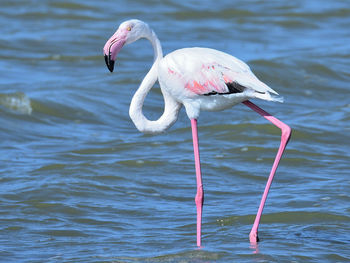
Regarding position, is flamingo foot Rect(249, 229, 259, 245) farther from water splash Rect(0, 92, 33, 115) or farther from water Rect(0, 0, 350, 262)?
water splash Rect(0, 92, 33, 115)

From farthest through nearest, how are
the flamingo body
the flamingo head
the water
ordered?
1. the water
2. the flamingo head
3. the flamingo body

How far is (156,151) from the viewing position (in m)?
11.1

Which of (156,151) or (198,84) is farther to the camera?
(156,151)

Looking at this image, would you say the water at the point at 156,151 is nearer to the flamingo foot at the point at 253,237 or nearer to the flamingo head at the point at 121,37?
the flamingo foot at the point at 253,237

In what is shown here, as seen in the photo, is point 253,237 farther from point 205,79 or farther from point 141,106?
point 141,106

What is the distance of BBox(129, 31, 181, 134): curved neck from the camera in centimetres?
766

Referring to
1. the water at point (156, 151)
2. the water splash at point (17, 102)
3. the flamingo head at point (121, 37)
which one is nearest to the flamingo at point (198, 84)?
the flamingo head at point (121, 37)

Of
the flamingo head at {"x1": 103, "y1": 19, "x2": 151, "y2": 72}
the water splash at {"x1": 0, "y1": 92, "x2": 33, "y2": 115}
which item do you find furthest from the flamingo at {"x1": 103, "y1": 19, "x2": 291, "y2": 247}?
the water splash at {"x1": 0, "y1": 92, "x2": 33, "y2": 115}

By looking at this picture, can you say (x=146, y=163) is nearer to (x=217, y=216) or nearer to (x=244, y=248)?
(x=217, y=216)

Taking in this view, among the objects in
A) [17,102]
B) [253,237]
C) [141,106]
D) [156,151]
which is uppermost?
[141,106]

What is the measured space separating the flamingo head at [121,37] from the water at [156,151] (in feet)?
5.89

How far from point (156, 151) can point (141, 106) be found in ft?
11.0

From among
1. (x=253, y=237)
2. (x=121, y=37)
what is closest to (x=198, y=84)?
(x=121, y=37)

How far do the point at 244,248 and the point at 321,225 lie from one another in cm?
115
